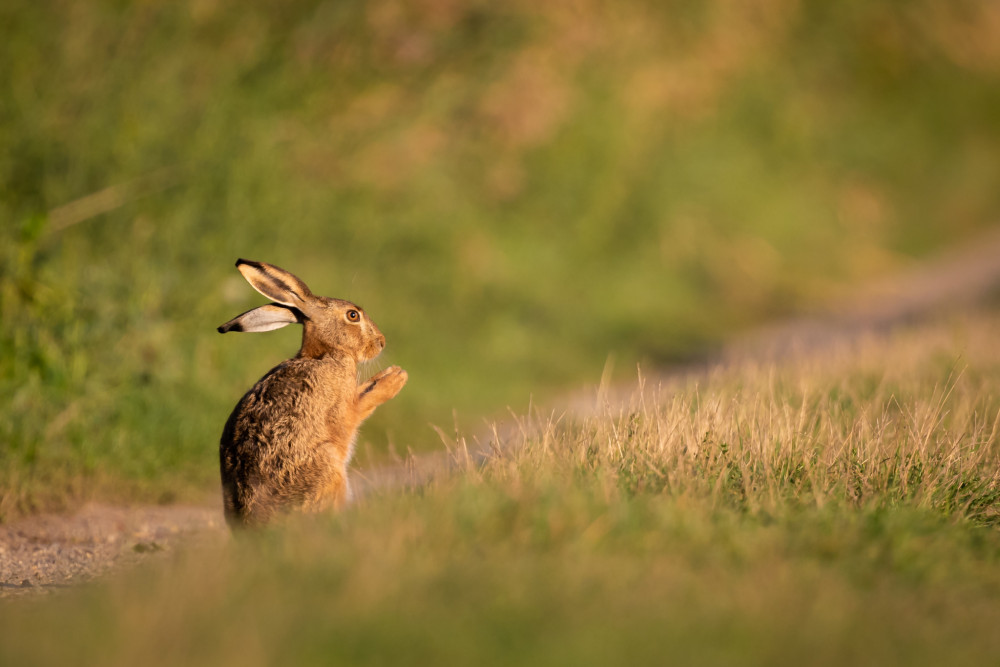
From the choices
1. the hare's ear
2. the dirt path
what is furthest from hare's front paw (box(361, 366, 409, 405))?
the hare's ear

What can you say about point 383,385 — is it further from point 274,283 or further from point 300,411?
point 274,283

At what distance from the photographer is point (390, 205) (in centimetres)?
1198

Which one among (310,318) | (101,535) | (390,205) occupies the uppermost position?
(390,205)

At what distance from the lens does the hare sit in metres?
4.96

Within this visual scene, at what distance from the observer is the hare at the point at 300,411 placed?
496cm

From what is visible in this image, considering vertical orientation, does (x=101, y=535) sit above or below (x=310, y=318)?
below

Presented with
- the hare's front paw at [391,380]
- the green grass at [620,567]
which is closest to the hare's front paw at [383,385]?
the hare's front paw at [391,380]

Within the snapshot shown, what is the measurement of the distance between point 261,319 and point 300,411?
0.58 meters

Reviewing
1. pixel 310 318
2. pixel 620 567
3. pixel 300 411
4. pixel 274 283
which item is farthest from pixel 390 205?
pixel 620 567

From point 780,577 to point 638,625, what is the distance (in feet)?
2.19

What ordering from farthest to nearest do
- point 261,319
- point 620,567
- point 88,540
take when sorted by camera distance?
point 88,540 → point 261,319 → point 620,567

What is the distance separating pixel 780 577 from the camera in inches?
145

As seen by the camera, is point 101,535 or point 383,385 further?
point 101,535

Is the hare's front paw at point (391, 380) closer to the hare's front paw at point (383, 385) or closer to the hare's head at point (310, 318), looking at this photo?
the hare's front paw at point (383, 385)
